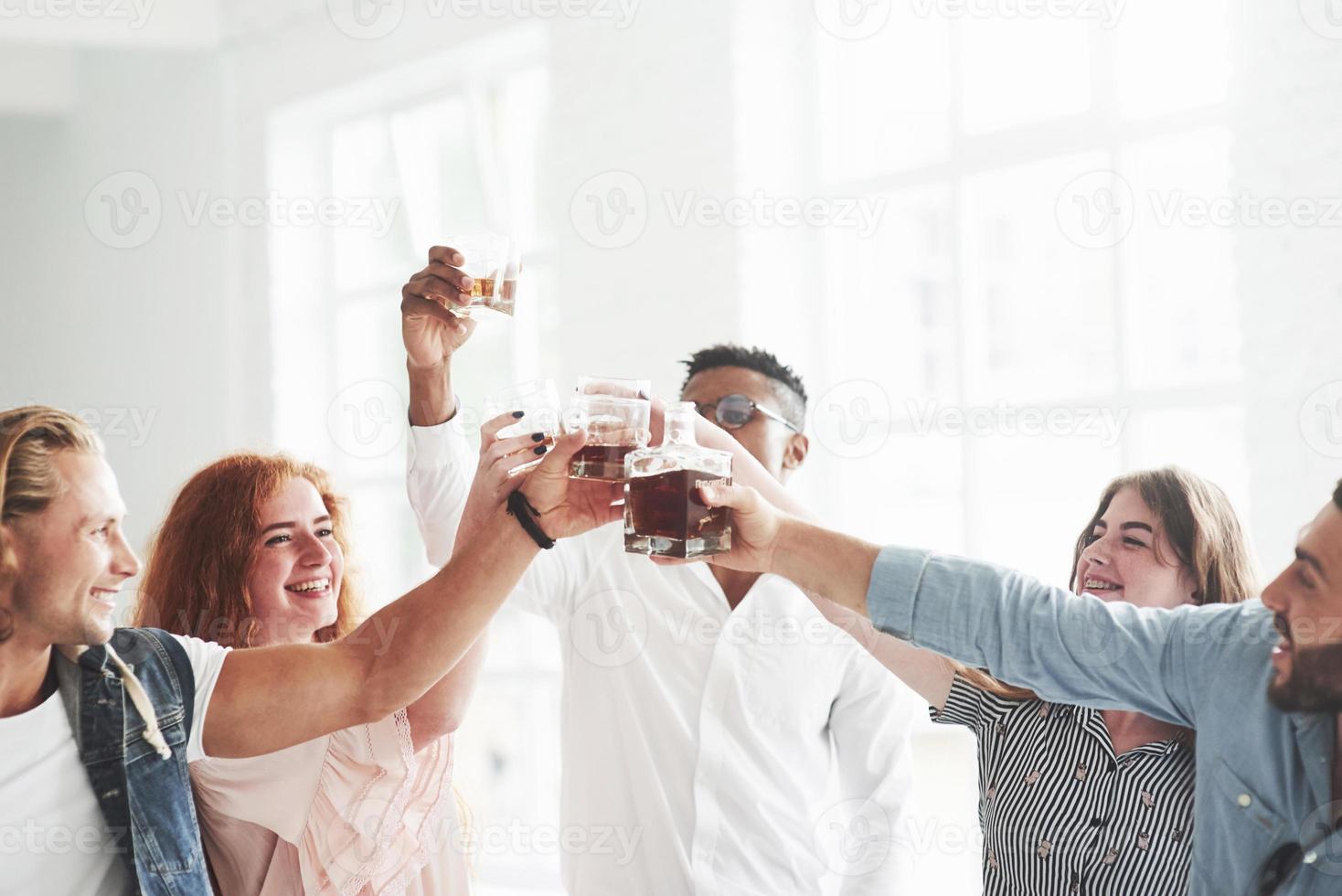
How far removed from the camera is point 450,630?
1.72 m

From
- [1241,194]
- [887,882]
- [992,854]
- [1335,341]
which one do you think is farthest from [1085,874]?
[1241,194]

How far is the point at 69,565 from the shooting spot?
148cm

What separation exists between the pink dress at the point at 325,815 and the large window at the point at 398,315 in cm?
247

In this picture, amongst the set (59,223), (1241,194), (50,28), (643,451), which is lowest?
(643,451)

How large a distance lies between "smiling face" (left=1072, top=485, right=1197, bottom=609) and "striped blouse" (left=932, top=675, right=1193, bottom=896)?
232mm

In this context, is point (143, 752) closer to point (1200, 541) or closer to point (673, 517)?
point (673, 517)

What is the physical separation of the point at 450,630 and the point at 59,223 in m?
4.52

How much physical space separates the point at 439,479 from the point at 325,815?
622 mm

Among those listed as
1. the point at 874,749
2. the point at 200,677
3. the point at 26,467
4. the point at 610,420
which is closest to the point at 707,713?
A: the point at 874,749

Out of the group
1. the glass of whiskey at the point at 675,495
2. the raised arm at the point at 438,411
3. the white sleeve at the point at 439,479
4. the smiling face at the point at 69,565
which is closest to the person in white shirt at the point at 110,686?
the smiling face at the point at 69,565

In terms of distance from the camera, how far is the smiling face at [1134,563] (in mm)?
1891

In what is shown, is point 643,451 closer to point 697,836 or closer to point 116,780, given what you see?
point 116,780

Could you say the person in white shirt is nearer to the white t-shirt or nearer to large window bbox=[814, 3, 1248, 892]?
the white t-shirt

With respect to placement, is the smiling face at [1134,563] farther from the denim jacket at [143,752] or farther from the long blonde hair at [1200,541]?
the denim jacket at [143,752]
